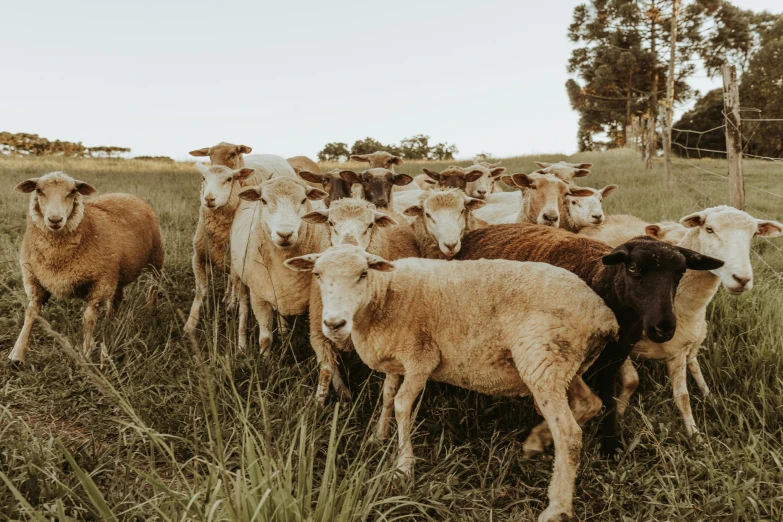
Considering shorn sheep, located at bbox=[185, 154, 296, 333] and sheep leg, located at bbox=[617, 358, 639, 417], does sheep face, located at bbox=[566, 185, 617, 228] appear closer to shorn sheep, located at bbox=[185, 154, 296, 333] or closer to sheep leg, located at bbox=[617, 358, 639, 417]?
sheep leg, located at bbox=[617, 358, 639, 417]

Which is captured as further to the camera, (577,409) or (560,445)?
(577,409)

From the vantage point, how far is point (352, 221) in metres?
3.83

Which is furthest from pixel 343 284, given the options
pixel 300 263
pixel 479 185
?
pixel 479 185

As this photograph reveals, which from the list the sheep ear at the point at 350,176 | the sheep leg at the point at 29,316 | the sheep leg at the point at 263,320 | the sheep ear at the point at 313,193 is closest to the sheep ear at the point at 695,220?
the sheep ear at the point at 313,193

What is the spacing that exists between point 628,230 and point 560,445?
106 inches

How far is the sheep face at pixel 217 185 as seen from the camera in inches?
183

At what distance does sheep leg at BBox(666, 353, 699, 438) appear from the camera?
3.04 meters

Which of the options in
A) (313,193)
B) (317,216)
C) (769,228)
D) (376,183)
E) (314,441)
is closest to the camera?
(314,441)

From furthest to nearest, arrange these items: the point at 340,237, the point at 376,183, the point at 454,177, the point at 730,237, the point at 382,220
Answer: the point at 454,177 < the point at 376,183 < the point at 382,220 < the point at 340,237 < the point at 730,237

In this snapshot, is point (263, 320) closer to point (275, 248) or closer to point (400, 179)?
point (275, 248)

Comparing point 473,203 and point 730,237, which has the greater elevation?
point 473,203

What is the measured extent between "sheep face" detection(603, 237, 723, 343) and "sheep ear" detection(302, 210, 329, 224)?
2.15m

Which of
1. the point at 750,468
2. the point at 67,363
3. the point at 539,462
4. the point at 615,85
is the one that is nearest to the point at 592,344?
the point at 539,462

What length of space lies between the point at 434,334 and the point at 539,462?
92 cm
